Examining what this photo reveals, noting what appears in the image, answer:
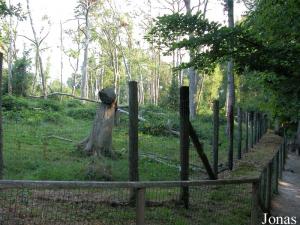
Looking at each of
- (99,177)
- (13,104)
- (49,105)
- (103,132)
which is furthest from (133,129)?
(49,105)

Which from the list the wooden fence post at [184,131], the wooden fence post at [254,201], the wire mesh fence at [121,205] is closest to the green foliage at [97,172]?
the wire mesh fence at [121,205]

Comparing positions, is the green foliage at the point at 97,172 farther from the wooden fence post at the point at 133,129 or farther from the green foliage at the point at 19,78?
the green foliage at the point at 19,78

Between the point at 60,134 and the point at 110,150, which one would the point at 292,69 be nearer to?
the point at 110,150

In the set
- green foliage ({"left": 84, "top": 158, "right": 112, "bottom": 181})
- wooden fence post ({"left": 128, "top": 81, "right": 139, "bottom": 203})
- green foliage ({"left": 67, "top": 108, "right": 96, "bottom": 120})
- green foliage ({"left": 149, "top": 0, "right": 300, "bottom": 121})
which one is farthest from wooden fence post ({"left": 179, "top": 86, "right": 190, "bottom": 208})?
green foliage ({"left": 67, "top": 108, "right": 96, "bottom": 120})

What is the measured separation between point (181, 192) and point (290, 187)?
8084mm

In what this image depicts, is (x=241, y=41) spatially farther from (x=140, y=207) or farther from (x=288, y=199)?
(x=140, y=207)

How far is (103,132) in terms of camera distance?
12.3 m

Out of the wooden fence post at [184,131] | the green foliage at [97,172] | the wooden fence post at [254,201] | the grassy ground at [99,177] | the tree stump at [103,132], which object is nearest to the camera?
the grassy ground at [99,177]

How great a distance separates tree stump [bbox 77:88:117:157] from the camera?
1232 centimetres

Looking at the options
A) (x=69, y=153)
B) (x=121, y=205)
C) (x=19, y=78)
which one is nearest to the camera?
(x=121, y=205)

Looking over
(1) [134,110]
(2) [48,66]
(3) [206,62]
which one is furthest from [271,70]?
(2) [48,66]

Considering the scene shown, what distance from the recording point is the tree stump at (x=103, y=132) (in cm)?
1232

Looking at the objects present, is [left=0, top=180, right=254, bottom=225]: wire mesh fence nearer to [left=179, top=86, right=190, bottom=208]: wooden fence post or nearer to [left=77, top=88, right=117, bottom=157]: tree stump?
[left=179, top=86, right=190, bottom=208]: wooden fence post

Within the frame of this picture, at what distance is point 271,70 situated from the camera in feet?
33.3
